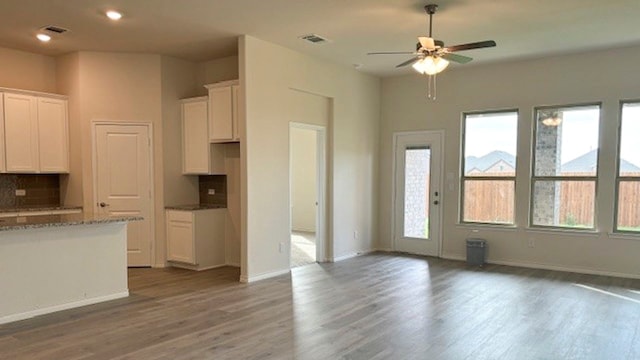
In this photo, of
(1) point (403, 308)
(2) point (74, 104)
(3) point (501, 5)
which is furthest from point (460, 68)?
(2) point (74, 104)

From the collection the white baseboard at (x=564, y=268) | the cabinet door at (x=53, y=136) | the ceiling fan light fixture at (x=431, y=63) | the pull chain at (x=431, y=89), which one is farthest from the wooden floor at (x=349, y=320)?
the pull chain at (x=431, y=89)

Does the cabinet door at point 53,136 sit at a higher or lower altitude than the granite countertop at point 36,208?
higher

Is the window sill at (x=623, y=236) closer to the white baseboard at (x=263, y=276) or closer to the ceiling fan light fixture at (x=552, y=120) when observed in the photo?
the ceiling fan light fixture at (x=552, y=120)

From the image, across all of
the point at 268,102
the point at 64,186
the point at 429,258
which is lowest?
the point at 429,258

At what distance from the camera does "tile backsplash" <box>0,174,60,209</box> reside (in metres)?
6.25

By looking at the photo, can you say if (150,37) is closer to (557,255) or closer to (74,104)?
(74,104)

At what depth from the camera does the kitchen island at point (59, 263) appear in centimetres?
420

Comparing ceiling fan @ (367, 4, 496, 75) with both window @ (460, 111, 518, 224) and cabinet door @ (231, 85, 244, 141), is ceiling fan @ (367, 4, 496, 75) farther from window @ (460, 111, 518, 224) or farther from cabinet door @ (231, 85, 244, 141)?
window @ (460, 111, 518, 224)

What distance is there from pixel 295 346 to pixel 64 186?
4836 millimetres

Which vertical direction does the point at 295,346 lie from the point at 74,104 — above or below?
below

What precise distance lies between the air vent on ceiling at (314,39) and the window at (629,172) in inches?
162

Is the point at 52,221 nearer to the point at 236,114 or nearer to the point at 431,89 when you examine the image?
the point at 236,114

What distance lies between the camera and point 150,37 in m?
5.71

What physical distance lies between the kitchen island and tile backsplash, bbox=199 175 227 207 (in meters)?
2.01
